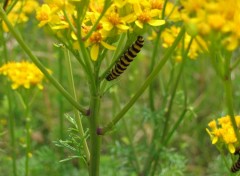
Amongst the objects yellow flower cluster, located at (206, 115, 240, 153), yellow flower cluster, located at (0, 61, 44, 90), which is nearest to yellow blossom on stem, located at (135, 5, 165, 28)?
yellow flower cluster, located at (206, 115, 240, 153)

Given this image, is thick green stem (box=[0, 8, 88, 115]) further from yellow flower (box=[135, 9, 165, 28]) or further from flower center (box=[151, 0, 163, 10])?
flower center (box=[151, 0, 163, 10])

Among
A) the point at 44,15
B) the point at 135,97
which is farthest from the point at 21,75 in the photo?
the point at 135,97

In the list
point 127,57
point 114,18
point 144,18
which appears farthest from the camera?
point 127,57

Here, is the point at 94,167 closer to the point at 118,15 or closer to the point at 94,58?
the point at 94,58

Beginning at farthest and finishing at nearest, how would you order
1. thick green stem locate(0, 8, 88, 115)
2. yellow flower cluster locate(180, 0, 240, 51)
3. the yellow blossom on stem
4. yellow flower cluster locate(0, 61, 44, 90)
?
yellow flower cluster locate(0, 61, 44, 90), the yellow blossom on stem, thick green stem locate(0, 8, 88, 115), yellow flower cluster locate(180, 0, 240, 51)

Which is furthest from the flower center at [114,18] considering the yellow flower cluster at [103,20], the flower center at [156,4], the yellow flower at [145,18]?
the flower center at [156,4]

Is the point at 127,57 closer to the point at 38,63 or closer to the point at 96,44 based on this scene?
the point at 96,44

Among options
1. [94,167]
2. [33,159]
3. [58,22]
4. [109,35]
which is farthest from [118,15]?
[33,159]
